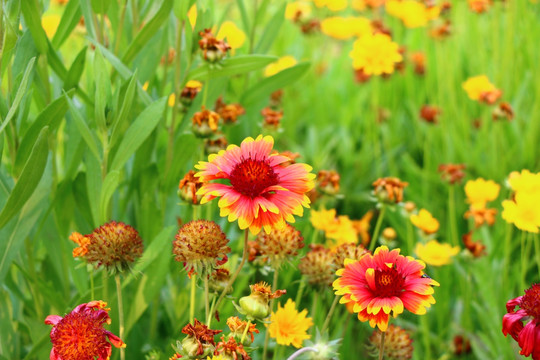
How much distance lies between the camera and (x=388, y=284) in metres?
0.73

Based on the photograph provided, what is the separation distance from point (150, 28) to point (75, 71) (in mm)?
150

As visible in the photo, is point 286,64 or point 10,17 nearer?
point 10,17

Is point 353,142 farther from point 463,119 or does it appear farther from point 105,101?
point 105,101

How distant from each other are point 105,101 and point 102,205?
0.52 ft

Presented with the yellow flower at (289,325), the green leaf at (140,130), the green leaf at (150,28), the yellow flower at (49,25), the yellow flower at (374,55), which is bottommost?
the yellow flower at (289,325)

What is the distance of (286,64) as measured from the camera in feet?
6.56

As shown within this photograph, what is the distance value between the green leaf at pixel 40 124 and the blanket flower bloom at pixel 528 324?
677mm

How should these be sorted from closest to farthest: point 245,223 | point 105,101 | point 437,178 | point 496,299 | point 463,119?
1. point 245,223
2. point 105,101
3. point 496,299
4. point 437,178
5. point 463,119

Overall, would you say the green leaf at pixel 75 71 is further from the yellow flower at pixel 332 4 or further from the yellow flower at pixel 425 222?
the yellow flower at pixel 332 4

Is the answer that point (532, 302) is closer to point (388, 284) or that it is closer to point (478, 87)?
point (388, 284)

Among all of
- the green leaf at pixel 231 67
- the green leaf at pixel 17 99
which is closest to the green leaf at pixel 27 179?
the green leaf at pixel 17 99

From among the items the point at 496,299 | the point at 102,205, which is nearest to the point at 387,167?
the point at 496,299

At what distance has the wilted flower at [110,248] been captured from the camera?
32.5 inches

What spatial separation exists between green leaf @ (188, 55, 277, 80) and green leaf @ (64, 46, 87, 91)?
0.18 m
